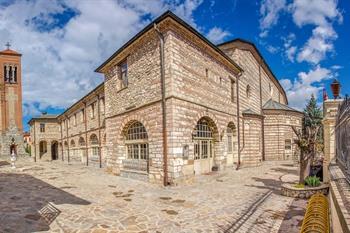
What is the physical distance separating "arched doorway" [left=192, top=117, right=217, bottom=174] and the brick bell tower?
26.3 metres

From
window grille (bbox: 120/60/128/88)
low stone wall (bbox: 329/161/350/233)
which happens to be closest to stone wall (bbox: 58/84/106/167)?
window grille (bbox: 120/60/128/88)

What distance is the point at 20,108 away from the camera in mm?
30234

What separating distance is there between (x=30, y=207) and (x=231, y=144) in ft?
38.0

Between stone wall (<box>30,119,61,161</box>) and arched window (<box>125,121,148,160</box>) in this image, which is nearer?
arched window (<box>125,121,148,160</box>)

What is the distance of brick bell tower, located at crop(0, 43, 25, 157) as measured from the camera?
1138 inches

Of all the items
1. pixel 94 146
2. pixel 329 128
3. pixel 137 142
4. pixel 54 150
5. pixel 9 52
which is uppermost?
pixel 9 52

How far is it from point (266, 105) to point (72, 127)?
20.1 metres

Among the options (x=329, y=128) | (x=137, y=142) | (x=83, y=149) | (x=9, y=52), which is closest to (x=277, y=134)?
(x=329, y=128)

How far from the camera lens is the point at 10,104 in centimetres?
2956

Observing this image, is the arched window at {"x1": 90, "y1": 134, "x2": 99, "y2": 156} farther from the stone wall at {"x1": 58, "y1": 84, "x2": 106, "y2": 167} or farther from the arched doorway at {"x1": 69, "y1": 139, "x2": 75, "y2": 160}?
the arched doorway at {"x1": 69, "y1": 139, "x2": 75, "y2": 160}

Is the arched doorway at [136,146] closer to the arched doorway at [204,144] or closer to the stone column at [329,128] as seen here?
the arched doorway at [204,144]

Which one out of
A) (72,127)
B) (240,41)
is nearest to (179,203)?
(240,41)

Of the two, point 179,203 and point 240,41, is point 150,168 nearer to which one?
point 179,203

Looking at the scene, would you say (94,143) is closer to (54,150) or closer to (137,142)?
(137,142)
